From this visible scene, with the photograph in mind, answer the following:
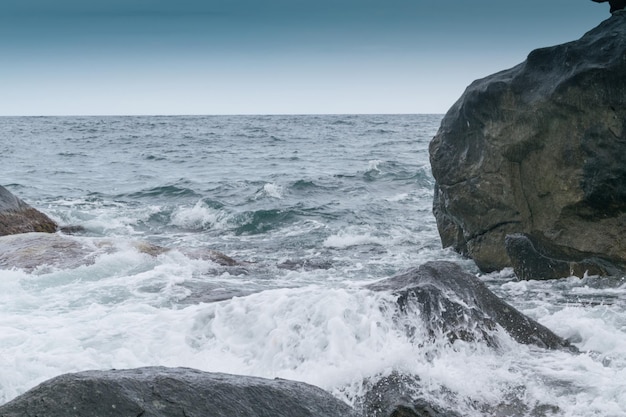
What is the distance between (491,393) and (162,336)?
283 cm

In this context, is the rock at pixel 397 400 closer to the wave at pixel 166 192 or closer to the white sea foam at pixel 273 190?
the white sea foam at pixel 273 190

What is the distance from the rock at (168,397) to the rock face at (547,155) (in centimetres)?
581

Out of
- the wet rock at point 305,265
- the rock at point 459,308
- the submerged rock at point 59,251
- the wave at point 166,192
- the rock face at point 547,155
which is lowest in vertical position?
the wet rock at point 305,265

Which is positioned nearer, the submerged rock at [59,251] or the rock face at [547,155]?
the rock face at [547,155]

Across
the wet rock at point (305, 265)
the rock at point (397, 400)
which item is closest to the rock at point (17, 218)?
the wet rock at point (305, 265)

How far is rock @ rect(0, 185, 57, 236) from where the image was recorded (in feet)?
39.1

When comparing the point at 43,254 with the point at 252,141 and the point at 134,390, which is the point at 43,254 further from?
the point at 252,141

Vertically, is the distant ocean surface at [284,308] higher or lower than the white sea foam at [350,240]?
higher

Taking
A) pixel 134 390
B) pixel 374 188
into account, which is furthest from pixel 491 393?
pixel 374 188

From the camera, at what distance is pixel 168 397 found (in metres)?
3.45

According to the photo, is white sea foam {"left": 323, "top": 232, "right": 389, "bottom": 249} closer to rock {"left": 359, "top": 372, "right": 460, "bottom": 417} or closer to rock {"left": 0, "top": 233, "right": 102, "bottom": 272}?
rock {"left": 0, "top": 233, "right": 102, "bottom": 272}

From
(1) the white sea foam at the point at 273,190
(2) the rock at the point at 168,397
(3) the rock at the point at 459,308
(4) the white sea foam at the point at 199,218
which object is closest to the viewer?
(2) the rock at the point at 168,397

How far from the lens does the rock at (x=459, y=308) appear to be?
18.3 feet

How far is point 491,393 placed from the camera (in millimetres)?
4809
